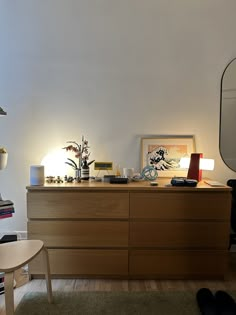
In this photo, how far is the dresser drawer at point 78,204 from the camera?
2219 mm

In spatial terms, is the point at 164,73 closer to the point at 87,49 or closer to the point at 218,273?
the point at 87,49

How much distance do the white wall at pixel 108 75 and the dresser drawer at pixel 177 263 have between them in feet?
2.77

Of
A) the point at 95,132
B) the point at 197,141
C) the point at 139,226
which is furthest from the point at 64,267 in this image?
the point at 197,141

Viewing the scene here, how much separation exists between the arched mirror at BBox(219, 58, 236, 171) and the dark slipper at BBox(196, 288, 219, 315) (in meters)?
1.26

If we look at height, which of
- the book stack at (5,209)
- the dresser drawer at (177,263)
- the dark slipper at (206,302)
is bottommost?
the dark slipper at (206,302)

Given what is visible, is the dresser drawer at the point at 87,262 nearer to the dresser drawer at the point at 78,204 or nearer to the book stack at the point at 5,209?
the dresser drawer at the point at 78,204

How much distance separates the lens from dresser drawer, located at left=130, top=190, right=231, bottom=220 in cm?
221

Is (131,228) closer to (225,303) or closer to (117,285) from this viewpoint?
(117,285)

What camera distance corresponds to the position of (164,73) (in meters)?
2.66

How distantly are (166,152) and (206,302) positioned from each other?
1339 millimetres

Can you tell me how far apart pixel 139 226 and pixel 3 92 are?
71.7 inches

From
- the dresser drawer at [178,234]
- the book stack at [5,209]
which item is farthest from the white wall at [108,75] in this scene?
the dresser drawer at [178,234]

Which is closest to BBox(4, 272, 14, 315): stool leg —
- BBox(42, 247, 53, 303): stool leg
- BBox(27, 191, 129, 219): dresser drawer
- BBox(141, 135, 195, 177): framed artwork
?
BBox(42, 247, 53, 303): stool leg

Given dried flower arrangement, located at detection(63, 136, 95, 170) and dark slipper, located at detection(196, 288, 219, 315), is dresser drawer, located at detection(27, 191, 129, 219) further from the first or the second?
dark slipper, located at detection(196, 288, 219, 315)
